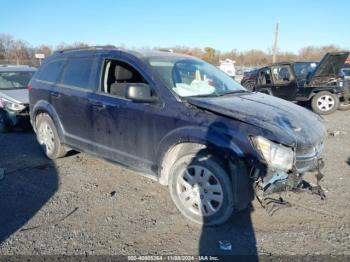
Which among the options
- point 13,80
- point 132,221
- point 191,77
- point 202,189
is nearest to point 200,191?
point 202,189

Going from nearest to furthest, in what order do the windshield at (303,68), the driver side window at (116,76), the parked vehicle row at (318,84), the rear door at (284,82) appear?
the driver side window at (116,76) → the parked vehicle row at (318,84) → the rear door at (284,82) → the windshield at (303,68)

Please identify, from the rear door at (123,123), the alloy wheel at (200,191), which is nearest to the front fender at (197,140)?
the rear door at (123,123)

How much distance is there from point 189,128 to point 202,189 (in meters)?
0.68

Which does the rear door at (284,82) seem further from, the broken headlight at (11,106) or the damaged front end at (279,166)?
the broken headlight at (11,106)

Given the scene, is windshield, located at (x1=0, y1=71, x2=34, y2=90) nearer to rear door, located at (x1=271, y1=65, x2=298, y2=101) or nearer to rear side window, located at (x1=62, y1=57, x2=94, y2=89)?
rear side window, located at (x1=62, y1=57, x2=94, y2=89)

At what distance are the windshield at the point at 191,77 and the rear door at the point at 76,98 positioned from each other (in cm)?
112

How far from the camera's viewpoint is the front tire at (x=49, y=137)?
17.6ft

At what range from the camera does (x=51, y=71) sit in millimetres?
5500

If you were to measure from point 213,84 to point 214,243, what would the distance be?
2.13m

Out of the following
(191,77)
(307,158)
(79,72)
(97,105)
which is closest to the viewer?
(307,158)

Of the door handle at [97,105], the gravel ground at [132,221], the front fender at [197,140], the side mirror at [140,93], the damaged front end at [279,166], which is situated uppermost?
the side mirror at [140,93]

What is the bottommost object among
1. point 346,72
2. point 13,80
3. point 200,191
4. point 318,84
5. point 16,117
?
point 200,191

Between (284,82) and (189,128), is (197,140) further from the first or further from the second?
(284,82)

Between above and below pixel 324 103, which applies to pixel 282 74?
above
